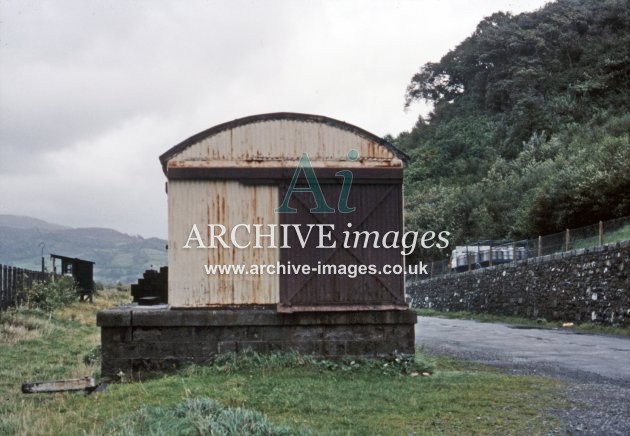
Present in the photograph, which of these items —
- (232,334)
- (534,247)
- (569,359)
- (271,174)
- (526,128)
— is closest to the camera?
(232,334)

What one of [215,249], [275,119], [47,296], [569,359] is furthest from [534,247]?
[47,296]

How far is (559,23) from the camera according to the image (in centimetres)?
5728

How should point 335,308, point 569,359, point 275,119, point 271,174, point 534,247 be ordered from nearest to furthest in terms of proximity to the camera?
point 335,308 < point 271,174 < point 275,119 < point 569,359 < point 534,247

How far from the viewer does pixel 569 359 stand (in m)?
11.2

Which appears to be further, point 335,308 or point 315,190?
point 315,190

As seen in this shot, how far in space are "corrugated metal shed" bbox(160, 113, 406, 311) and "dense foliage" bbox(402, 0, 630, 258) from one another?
15.9 m

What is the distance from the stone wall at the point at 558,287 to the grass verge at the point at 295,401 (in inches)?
298

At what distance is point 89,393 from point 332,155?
4775mm

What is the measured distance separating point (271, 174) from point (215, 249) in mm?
1381

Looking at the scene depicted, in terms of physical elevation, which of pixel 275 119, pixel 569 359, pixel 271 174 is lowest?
pixel 569 359

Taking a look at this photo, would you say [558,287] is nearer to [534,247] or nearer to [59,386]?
[534,247]

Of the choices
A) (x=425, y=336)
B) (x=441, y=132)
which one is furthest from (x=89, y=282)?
(x=441, y=132)

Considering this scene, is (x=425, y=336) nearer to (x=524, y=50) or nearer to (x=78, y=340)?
(x=78, y=340)

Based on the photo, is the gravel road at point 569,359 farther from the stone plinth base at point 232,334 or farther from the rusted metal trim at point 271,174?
the rusted metal trim at point 271,174
